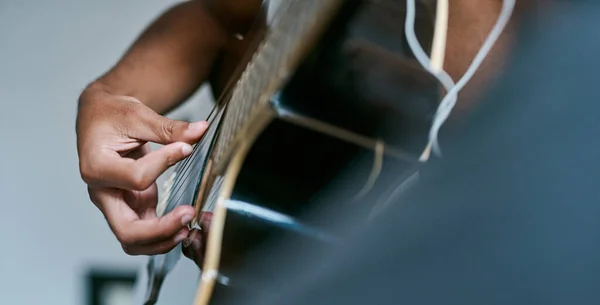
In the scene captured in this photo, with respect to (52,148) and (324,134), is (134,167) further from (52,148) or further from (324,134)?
(52,148)

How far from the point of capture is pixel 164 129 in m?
0.55

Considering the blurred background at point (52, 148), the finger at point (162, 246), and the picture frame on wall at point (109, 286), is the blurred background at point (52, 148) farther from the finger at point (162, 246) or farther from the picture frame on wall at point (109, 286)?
the finger at point (162, 246)

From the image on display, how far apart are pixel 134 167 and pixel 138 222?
0.21 ft

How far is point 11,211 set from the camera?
3.44ft

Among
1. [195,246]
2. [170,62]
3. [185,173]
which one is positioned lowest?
[195,246]

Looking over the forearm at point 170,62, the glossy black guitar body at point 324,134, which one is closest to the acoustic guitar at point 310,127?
the glossy black guitar body at point 324,134

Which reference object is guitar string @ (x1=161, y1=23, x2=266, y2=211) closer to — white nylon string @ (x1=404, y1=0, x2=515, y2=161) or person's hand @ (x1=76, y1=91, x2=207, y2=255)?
person's hand @ (x1=76, y1=91, x2=207, y2=255)

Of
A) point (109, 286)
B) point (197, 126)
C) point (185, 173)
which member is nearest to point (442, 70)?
point (197, 126)

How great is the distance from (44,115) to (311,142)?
806 mm

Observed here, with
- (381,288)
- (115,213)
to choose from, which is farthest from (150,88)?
(381,288)

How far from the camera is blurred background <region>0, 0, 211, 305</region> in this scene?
1.02 metres

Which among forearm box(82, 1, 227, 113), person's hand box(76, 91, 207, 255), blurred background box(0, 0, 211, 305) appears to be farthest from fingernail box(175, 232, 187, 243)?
blurred background box(0, 0, 211, 305)

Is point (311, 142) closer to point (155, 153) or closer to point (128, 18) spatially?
point (155, 153)

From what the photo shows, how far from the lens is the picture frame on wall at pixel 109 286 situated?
1.01 m
